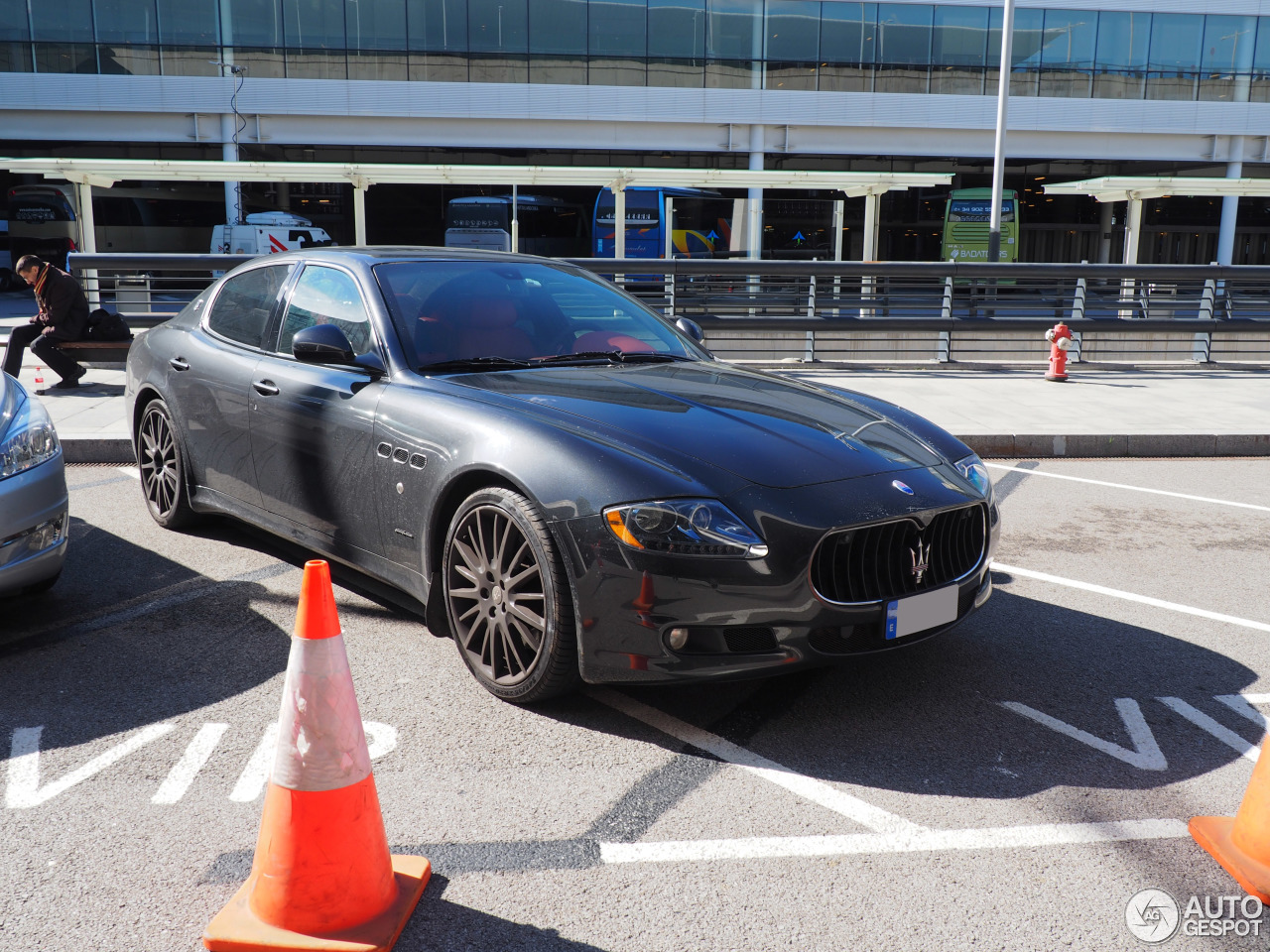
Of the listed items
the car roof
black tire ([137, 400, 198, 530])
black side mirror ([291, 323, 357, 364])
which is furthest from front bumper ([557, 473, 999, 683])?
black tire ([137, 400, 198, 530])

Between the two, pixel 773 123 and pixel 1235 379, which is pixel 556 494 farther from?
pixel 773 123

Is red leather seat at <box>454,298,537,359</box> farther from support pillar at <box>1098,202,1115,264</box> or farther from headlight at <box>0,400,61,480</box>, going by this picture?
support pillar at <box>1098,202,1115,264</box>

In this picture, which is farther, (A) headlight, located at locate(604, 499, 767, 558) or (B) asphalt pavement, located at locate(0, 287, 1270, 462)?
(B) asphalt pavement, located at locate(0, 287, 1270, 462)

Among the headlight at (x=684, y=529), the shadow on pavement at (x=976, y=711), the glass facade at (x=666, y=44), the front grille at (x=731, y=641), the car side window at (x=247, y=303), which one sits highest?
the glass facade at (x=666, y=44)

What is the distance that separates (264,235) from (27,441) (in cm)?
3124

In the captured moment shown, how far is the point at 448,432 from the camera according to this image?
3771 mm

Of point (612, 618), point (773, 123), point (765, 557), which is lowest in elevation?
point (612, 618)

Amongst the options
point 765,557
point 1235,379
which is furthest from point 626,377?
point 1235,379

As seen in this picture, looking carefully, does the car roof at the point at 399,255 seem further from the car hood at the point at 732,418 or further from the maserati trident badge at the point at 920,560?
the maserati trident badge at the point at 920,560

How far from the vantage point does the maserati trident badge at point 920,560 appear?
3.50 m

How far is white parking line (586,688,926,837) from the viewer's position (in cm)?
292

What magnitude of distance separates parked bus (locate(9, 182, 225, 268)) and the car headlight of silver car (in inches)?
1262

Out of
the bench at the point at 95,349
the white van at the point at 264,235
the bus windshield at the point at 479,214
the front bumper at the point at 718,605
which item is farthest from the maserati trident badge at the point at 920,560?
the bus windshield at the point at 479,214

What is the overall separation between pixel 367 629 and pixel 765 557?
1.89m
